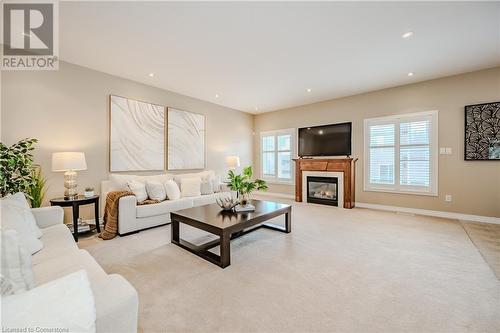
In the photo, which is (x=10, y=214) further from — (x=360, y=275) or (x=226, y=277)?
(x=360, y=275)

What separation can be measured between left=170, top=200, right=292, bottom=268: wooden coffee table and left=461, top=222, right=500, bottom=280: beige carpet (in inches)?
90.0

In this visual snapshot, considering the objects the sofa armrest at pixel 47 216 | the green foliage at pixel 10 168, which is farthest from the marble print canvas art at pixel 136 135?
the sofa armrest at pixel 47 216

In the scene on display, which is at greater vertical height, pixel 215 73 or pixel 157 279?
pixel 215 73

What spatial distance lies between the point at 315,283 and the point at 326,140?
432cm

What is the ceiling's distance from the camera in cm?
233

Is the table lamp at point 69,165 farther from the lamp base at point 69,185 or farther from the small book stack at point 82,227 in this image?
the small book stack at point 82,227

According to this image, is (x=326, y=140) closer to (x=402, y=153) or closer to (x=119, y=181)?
(x=402, y=153)

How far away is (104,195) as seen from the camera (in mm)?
3643

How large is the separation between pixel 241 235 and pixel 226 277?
1.12 m

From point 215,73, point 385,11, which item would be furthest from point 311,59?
point 215,73

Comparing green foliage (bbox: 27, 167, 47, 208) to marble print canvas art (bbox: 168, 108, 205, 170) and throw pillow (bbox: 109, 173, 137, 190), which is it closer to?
throw pillow (bbox: 109, 173, 137, 190)

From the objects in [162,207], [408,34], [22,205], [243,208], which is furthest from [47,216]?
[408,34]

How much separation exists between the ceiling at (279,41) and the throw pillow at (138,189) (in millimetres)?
1992

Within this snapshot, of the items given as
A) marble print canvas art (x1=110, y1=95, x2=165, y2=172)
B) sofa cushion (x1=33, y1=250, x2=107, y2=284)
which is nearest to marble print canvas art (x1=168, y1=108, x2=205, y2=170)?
marble print canvas art (x1=110, y1=95, x2=165, y2=172)
